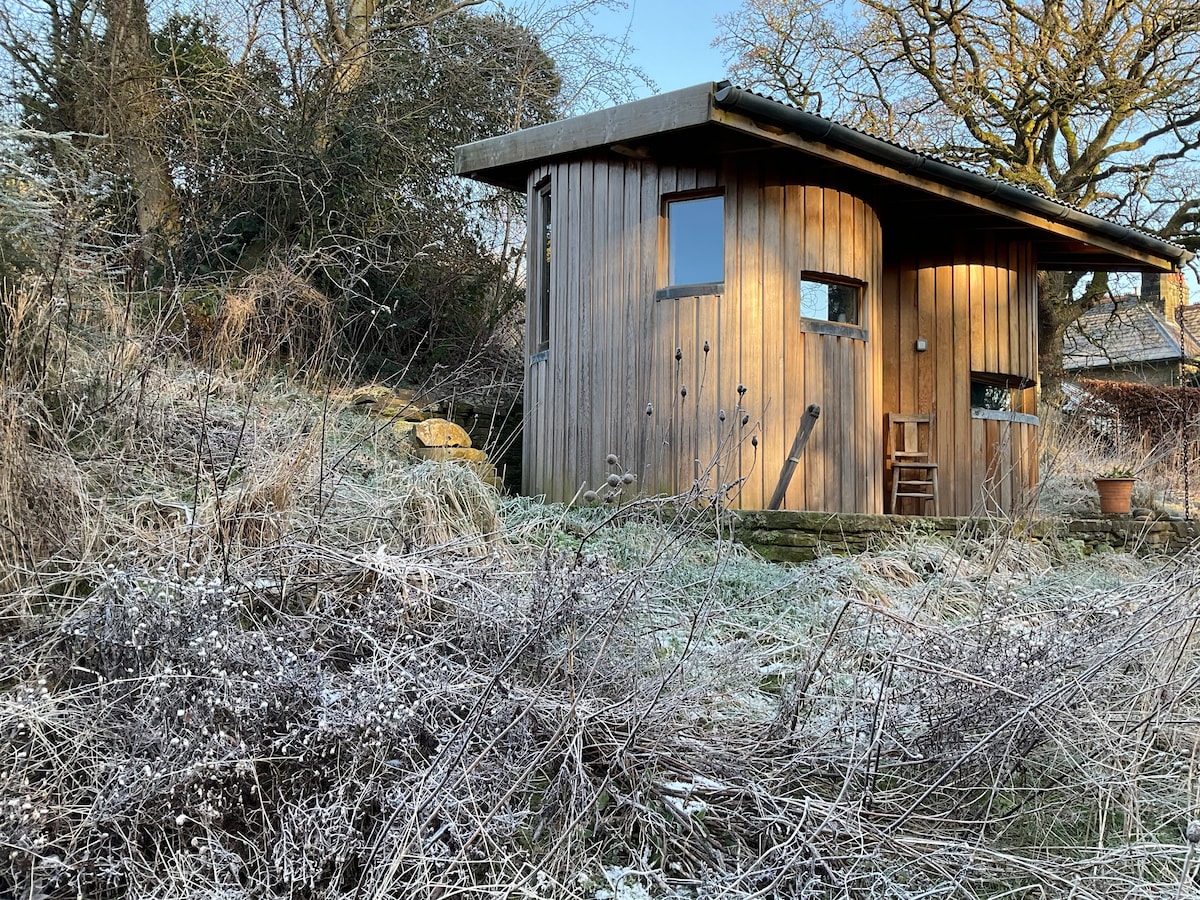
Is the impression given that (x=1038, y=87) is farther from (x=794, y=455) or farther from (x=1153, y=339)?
(x=1153, y=339)

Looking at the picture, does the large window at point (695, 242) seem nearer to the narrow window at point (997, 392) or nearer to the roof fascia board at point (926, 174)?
the roof fascia board at point (926, 174)

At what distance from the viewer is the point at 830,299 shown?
7.17 metres

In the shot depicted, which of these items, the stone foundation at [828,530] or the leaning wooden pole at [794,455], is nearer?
the stone foundation at [828,530]

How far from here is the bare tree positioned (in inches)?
515

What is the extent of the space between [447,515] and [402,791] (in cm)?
193

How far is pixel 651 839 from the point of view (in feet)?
8.61

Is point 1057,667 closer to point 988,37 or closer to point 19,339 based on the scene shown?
point 19,339

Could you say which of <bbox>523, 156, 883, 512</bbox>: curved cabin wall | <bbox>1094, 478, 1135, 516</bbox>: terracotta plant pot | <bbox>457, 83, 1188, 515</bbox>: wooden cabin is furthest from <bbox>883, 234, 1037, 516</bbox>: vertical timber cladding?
<bbox>523, 156, 883, 512</bbox>: curved cabin wall

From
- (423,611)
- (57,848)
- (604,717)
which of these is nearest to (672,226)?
(423,611)

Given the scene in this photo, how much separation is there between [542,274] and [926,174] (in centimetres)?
328

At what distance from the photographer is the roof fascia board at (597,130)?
5984 mm

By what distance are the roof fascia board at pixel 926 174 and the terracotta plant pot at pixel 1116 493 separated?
2304 mm

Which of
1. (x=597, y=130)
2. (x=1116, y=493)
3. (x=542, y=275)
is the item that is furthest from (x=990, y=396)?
(x=597, y=130)

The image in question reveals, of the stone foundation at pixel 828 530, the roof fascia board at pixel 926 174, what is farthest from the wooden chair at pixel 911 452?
the roof fascia board at pixel 926 174
